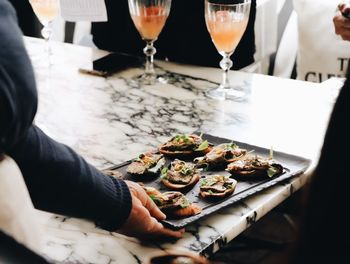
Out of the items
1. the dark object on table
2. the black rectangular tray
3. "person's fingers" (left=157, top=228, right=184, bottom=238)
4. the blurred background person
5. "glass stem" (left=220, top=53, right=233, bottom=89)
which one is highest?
"glass stem" (left=220, top=53, right=233, bottom=89)

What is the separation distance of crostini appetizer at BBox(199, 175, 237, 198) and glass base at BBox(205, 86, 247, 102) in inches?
18.3

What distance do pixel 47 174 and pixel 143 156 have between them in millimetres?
295

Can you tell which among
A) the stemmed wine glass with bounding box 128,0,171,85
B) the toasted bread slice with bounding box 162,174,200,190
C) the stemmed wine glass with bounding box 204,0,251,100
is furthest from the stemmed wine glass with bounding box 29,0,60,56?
the toasted bread slice with bounding box 162,174,200,190

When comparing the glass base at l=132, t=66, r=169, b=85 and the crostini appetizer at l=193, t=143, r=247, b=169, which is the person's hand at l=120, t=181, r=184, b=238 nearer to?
the crostini appetizer at l=193, t=143, r=247, b=169

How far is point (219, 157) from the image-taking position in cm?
116

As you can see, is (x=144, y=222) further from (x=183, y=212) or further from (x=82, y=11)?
(x=82, y=11)

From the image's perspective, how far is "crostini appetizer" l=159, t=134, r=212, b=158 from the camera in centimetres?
120

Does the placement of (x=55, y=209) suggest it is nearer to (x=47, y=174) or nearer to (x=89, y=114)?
(x=47, y=174)

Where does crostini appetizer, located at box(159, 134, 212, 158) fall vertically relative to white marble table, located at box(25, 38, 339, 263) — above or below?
above

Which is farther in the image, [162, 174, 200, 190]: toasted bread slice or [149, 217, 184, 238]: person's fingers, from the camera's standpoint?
[162, 174, 200, 190]: toasted bread slice

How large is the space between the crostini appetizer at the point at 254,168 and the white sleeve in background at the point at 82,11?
75 centimetres

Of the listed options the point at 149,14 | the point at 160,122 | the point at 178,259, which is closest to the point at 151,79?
the point at 149,14

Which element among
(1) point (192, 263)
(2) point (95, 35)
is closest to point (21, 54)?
(1) point (192, 263)

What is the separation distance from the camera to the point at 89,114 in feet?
4.78
